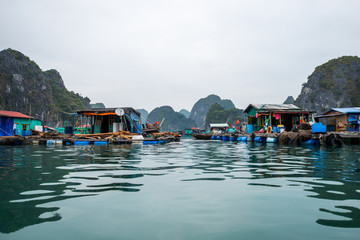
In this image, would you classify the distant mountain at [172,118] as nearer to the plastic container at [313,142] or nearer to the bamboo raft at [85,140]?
the bamboo raft at [85,140]

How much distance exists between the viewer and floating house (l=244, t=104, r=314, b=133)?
25345 mm

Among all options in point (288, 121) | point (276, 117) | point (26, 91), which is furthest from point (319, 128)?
point (26, 91)

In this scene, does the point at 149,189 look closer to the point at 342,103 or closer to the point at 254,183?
the point at 254,183

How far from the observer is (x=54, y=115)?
258 ft

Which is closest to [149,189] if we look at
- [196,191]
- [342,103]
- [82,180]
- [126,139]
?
[196,191]

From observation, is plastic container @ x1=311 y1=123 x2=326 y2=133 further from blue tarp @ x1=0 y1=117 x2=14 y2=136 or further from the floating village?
blue tarp @ x1=0 y1=117 x2=14 y2=136

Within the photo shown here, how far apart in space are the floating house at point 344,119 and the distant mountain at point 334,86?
157 feet

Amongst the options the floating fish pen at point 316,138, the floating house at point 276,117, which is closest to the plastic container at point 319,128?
the floating fish pen at point 316,138

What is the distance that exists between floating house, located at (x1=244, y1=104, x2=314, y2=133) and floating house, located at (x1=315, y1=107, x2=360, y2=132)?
2.42 m

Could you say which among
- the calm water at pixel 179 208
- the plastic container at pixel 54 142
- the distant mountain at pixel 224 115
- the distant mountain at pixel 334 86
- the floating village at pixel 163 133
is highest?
the distant mountain at pixel 334 86

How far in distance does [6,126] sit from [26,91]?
172ft

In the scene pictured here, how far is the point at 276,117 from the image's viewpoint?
82.1ft

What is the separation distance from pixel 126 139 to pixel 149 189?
50.1 feet

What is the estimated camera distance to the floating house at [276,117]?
83.2 feet
